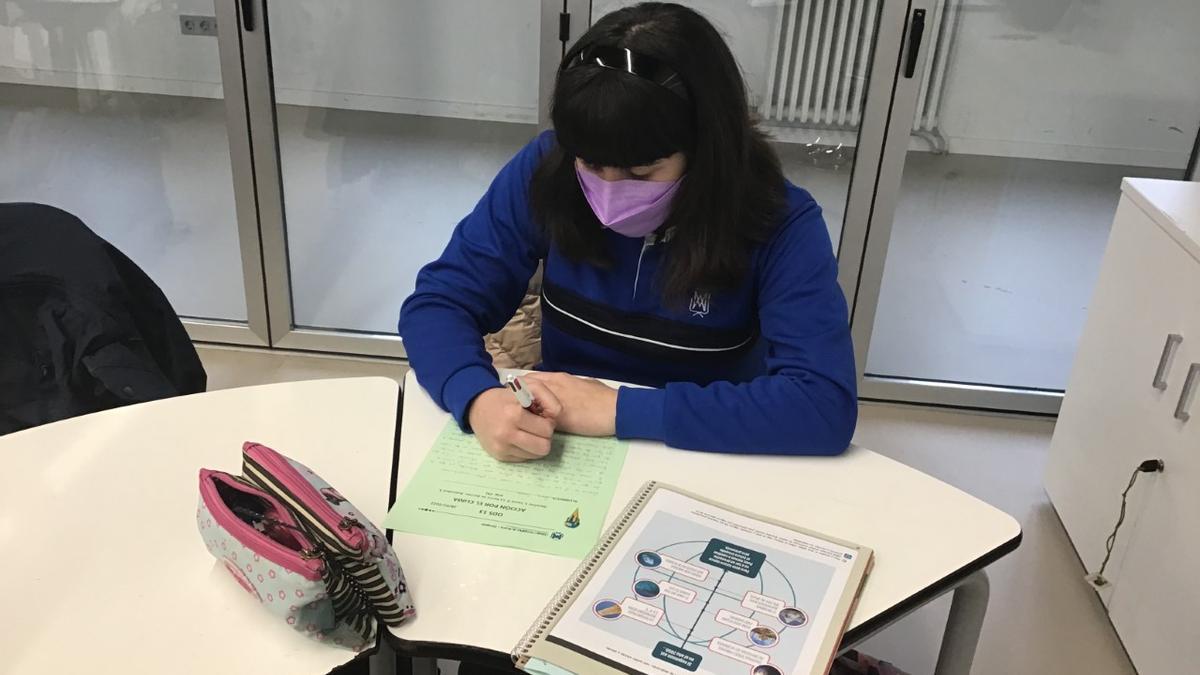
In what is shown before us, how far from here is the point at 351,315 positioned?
290cm

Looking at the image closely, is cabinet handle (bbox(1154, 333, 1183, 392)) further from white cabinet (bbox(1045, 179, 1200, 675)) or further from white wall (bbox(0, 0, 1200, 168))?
white wall (bbox(0, 0, 1200, 168))

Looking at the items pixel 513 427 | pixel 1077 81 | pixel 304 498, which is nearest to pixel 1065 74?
pixel 1077 81

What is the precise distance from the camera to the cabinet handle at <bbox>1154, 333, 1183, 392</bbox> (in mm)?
1828

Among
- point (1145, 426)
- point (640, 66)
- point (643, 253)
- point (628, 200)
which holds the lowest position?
point (1145, 426)

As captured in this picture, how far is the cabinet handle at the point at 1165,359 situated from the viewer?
6.00ft

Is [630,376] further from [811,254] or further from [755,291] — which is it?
[811,254]

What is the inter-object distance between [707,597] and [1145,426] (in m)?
1.33

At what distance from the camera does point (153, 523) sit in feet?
3.52

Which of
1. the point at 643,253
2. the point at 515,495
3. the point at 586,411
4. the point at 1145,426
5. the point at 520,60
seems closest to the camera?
the point at 515,495

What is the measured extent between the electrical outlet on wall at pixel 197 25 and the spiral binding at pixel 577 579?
1925mm

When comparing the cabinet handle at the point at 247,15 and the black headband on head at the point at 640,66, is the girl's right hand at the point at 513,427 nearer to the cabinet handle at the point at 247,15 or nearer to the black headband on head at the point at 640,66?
the black headband on head at the point at 640,66

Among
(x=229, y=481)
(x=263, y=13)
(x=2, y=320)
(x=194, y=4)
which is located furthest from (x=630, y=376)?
(x=194, y=4)

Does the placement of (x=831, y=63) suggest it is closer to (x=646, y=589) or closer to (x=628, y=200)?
(x=628, y=200)

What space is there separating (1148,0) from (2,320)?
250cm
